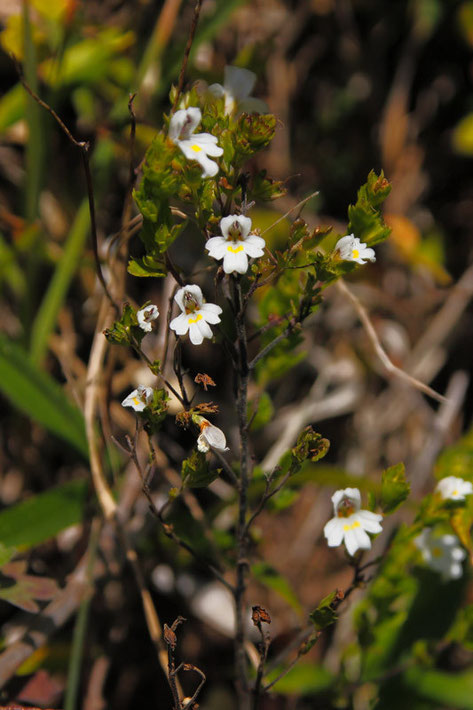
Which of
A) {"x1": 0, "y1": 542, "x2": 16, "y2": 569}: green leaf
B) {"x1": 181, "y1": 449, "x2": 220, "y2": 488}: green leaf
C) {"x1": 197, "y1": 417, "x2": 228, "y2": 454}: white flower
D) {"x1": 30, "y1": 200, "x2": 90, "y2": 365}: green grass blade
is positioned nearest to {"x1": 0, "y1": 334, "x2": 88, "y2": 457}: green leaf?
{"x1": 30, "y1": 200, "x2": 90, "y2": 365}: green grass blade

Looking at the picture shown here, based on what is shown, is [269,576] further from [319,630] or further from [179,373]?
[179,373]

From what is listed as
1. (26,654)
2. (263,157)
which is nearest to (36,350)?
(26,654)

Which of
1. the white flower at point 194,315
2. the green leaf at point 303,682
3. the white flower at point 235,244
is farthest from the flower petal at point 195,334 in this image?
the green leaf at point 303,682

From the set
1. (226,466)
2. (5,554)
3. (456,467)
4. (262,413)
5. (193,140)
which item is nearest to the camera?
(193,140)

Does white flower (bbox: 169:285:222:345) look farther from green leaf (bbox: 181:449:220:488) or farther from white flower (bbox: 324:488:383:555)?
white flower (bbox: 324:488:383:555)

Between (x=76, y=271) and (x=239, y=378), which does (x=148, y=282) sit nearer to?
(x=76, y=271)

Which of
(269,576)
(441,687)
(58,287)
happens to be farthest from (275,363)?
(441,687)

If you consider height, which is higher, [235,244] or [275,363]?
[235,244]
